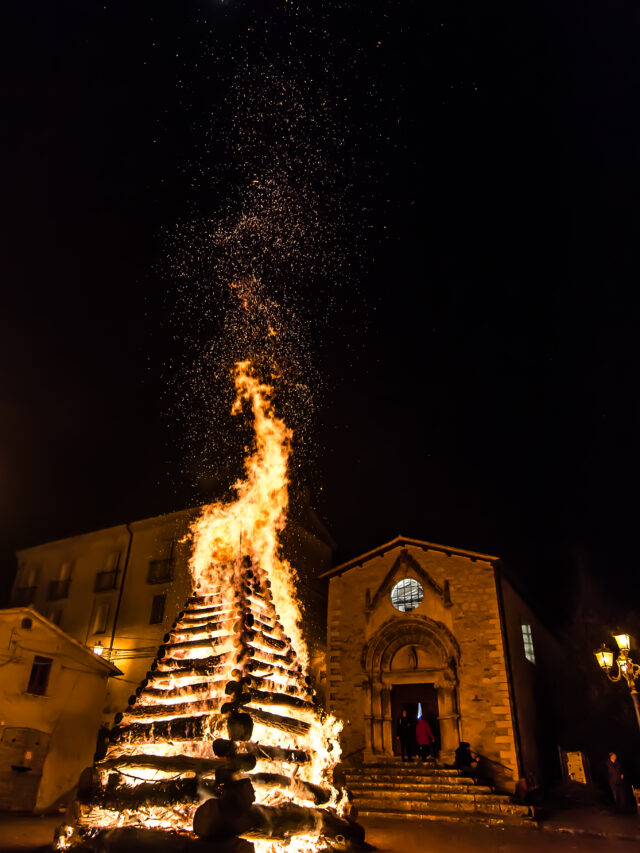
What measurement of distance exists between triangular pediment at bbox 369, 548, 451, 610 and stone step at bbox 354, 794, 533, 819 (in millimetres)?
7231

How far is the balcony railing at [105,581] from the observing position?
103 ft

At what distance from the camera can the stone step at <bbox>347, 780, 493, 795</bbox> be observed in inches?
673

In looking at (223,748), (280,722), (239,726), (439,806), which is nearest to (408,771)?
(439,806)

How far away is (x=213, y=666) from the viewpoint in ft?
29.8

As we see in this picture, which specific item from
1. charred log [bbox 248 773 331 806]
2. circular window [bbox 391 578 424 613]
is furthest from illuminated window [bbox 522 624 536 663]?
charred log [bbox 248 773 331 806]

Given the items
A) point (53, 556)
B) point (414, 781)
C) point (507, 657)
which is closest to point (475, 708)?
point (507, 657)

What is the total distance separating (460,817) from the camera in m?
15.7

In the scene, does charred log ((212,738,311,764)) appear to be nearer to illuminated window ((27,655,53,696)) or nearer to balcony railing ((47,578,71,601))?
illuminated window ((27,655,53,696))

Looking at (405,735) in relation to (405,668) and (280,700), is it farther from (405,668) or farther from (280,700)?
(280,700)

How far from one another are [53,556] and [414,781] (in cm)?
2536

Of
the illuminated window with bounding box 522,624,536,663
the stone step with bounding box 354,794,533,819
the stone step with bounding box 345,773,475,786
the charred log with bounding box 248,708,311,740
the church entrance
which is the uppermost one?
the illuminated window with bounding box 522,624,536,663

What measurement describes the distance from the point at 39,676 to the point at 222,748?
655 inches

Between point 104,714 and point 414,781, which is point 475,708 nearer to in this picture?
point 414,781

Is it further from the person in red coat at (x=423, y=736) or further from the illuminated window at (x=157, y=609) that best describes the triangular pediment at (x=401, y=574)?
the illuminated window at (x=157, y=609)
